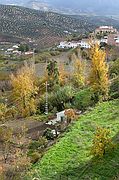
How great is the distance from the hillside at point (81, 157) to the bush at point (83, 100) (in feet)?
20.5

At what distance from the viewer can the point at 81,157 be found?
22.4 m

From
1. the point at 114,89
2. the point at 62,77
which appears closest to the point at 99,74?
the point at 114,89

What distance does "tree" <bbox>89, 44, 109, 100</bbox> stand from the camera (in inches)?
1374

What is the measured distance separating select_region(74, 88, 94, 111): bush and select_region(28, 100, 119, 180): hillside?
20.5 feet

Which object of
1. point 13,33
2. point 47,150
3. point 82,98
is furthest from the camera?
point 13,33

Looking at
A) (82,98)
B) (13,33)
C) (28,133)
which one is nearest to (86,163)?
(28,133)

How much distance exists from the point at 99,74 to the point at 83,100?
3211 millimetres

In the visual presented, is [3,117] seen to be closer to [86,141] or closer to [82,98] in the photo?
[82,98]

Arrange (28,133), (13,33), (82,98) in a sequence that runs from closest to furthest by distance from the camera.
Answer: (28,133)
(82,98)
(13,33)

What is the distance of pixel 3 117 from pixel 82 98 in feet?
22.5

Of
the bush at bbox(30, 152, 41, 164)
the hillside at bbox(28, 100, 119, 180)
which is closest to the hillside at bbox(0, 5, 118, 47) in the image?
the hillside at bbox(28, 100, 119, 180)

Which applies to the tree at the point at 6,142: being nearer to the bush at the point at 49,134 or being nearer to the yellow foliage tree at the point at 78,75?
the bush at the point at 49,134

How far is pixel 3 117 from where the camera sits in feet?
128

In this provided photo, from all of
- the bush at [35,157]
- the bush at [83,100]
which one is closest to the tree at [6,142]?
the bush at [35,157]
